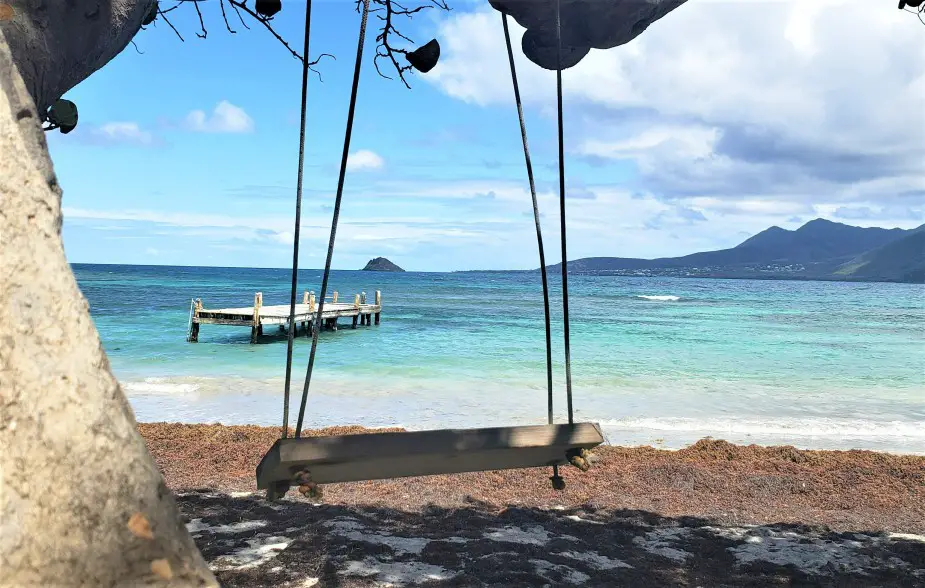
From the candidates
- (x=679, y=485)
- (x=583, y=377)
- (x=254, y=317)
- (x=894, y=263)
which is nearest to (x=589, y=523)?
(x=679, y=485)

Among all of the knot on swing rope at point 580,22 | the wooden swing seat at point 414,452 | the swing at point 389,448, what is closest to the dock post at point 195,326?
the knot on swing rope at point 580,22

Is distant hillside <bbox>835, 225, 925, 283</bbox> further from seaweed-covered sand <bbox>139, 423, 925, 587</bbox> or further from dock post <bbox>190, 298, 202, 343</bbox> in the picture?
seaweed-covered sand <bbox>139, 423, 925, 587</bbox>

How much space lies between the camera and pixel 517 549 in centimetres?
379

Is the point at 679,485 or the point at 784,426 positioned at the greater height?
the point at 679,485

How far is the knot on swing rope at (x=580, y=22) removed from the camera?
3873 mm

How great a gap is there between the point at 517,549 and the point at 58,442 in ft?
8.88

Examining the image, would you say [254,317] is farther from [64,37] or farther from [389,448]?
[389,448]

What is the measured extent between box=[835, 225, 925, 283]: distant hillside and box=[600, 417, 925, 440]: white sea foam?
304 feet

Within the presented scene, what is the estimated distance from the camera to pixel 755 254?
418ft

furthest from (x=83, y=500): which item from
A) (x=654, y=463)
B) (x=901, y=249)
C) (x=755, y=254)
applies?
(x=755, y=254)

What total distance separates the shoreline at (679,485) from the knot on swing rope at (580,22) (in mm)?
2783

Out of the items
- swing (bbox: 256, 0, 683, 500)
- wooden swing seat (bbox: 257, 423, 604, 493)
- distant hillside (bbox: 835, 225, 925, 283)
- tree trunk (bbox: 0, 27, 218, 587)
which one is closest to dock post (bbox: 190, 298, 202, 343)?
swing (bbox: 256, 0, 683, 500)

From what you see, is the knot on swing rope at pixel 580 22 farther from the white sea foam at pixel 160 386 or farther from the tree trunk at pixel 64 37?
the white sea foam at pixel 160 386

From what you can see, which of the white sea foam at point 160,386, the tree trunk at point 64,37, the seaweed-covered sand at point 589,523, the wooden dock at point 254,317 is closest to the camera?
the tree trunk at point 64,37
